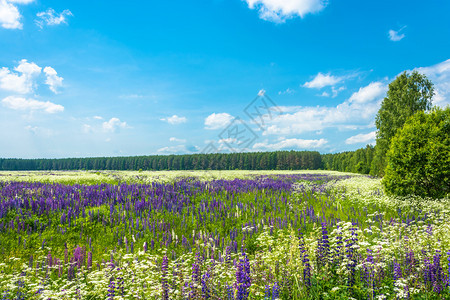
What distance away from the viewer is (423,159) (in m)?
13.7

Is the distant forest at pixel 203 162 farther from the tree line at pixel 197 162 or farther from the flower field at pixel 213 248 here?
the flower field at pixel 213 248

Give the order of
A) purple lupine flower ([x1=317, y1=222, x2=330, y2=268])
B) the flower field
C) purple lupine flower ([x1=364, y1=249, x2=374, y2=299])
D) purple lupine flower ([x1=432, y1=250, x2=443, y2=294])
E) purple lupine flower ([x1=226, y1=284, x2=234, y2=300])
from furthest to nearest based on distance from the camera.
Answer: purple lupine flower ([x1=317, y1=222, x2=330, y2=268])
purple lupine flower ([x1=432, y1=250, x2=443, y2=294])
the flower field
purple lupine flower ([x1=364, y1=249, x2=374, y2=299])
purple lupine flower ([x1=226, y1=284, x2=234, y2=300])

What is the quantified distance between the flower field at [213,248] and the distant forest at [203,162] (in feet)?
326

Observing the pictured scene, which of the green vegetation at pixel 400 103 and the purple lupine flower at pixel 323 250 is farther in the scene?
the green vegetation at pixel 400 103

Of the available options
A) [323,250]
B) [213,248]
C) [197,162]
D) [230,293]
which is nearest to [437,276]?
[323,250]

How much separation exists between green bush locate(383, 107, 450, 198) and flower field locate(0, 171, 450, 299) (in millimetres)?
1353

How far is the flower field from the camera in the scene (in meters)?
3.88

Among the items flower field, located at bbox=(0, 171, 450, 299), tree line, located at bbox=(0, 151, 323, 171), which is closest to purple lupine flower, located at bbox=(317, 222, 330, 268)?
flower field, located at bbox=(0, 171, 450, 299)

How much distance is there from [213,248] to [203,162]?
364 feet

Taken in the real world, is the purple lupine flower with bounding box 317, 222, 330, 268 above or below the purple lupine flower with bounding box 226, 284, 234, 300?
above

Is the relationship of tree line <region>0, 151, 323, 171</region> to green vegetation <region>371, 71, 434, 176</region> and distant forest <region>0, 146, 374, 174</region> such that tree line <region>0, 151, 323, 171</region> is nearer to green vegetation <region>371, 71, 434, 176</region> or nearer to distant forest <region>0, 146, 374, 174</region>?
distant forest <region>0, 146, 374, 174</region>

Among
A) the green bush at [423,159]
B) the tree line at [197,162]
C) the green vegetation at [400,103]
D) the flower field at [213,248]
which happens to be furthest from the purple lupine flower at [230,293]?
the tree line at [197,162]

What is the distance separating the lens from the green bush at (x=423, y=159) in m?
13.1

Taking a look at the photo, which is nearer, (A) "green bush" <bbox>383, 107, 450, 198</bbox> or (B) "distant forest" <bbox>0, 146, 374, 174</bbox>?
(A) "green bush" <bbox>383, 107, 450, 198</bbox>
